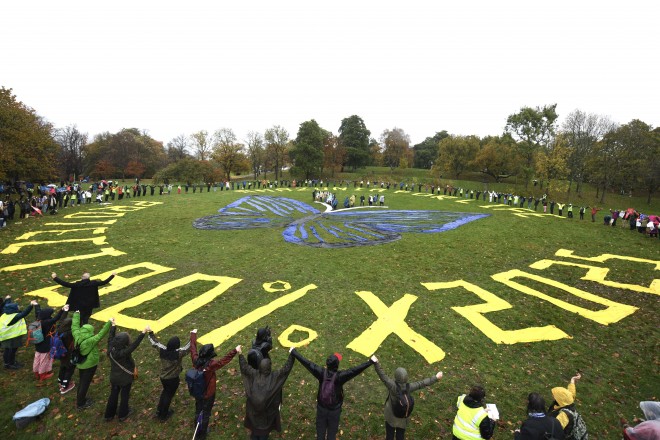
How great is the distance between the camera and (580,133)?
5619 centimetres

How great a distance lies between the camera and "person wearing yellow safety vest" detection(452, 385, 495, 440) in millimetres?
5078

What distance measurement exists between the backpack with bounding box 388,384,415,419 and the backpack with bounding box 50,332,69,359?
25.2 feet

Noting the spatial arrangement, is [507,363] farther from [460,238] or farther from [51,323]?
[460,238]

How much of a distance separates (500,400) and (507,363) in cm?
178

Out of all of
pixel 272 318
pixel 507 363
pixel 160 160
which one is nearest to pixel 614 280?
pixel 507 363

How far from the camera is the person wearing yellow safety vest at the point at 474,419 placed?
200 inches

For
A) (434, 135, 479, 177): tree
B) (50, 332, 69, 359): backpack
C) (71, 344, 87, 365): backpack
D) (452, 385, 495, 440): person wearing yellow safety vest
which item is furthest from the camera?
(434, 135, 479, 177): tree

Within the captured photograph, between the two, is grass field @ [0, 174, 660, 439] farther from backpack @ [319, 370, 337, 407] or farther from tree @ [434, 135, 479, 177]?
tree @ [434, 135, 479, 177]

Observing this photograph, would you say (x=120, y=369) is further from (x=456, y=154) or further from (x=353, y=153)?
(x=353, y=153)

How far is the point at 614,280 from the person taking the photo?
1518cm

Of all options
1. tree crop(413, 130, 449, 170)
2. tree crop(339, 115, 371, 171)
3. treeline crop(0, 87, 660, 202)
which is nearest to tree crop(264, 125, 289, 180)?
treeline crop(0, 87, 660, 202)

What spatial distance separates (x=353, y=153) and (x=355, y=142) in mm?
5286

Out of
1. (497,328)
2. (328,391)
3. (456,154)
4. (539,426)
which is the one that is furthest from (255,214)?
(456,154)

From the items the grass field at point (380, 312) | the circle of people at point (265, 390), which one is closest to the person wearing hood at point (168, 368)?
the circle of people at point (265, 390)
